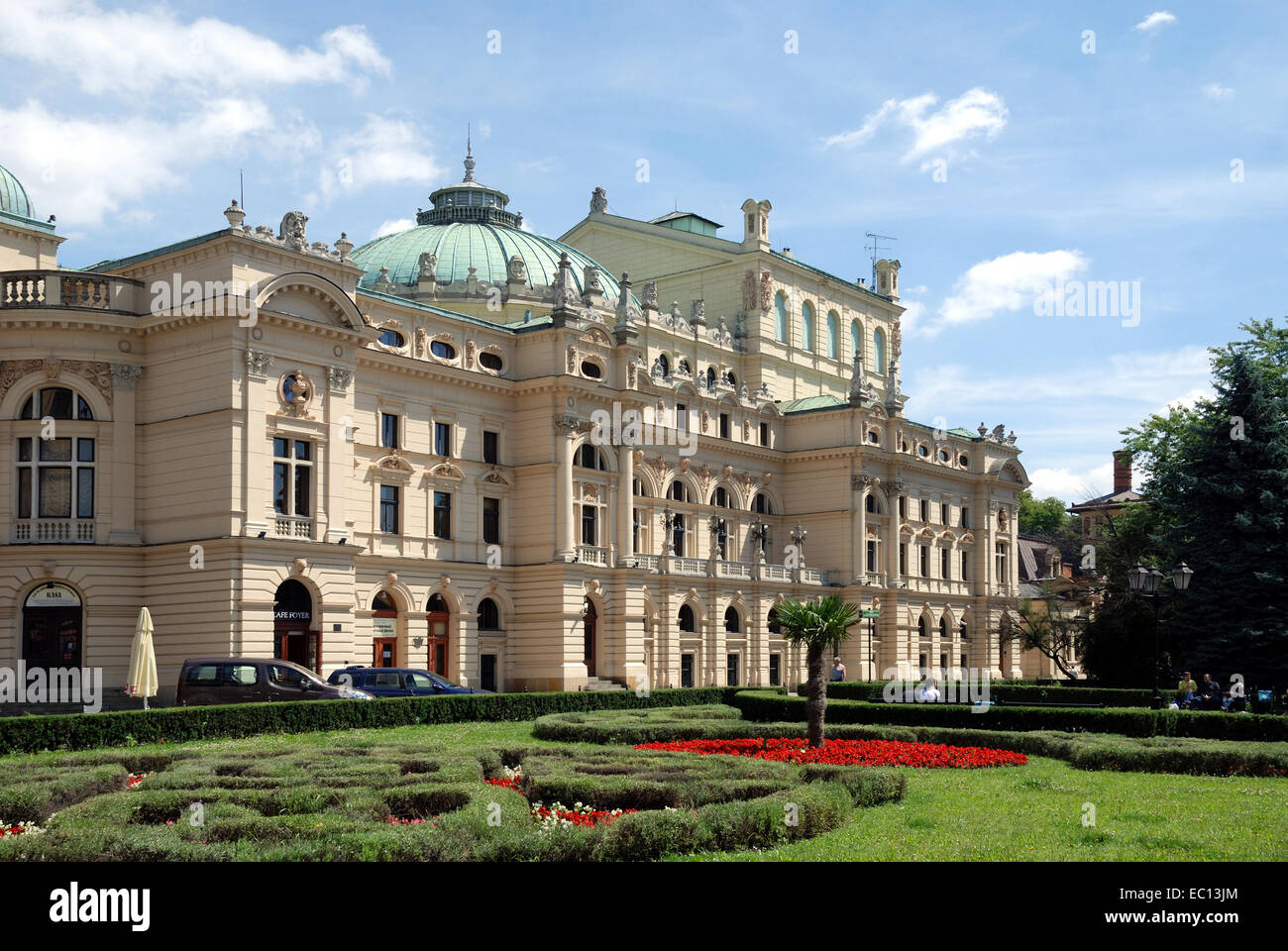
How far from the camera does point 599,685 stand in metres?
56.9

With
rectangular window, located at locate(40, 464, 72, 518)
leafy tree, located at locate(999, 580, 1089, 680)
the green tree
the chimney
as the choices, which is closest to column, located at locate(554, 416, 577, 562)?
rectangular window, located at locate(40, 464, 72, 518)

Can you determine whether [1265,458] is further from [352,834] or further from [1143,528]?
[352,834]

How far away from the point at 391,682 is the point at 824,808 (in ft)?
82.1

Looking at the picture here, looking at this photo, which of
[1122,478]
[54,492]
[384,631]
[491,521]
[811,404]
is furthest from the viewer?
[1122,478]

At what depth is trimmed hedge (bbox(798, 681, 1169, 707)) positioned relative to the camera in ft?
147

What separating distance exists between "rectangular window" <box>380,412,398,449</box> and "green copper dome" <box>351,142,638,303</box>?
13349mm

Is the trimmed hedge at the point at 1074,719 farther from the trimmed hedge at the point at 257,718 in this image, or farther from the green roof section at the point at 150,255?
the green roof section at the point at 150,255

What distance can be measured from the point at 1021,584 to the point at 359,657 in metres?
68.9

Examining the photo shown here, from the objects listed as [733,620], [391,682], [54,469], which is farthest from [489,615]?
[54,469]

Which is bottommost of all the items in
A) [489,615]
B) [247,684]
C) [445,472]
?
[247,684]

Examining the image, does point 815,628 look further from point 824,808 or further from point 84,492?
point 84,492

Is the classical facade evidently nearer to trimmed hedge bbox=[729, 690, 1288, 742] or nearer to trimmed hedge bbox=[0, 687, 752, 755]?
trimmed hedge bbox=[0, 687, 752, 755]

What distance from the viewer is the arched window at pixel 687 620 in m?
66.4

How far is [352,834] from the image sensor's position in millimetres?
14508
